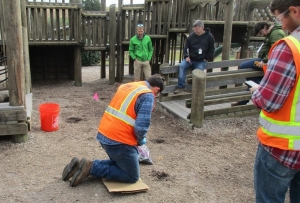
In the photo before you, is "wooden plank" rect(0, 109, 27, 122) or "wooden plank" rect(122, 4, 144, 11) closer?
"wooden plank" rect(0, 109, 27, 122)

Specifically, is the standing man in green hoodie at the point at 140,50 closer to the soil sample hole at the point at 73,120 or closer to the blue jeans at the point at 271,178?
the soil sample hole at the point at 73,120

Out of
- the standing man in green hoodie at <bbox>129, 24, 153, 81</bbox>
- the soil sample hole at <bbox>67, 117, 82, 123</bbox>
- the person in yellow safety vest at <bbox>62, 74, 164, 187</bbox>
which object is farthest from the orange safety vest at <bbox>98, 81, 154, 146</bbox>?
the standing man in green hoodie at <bbox>129, 24, 153, 81</bbox>

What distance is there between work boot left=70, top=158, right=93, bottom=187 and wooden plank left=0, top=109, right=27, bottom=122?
162cm

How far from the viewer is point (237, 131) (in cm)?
580

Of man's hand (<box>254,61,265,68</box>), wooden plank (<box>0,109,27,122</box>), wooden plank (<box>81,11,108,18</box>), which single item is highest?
wooden plank (<box>81,11,108,18</box>)

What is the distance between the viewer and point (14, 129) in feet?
15.2

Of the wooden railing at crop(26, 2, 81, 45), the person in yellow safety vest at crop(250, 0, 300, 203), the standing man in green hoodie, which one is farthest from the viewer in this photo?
the wooden railing at crop(26, 2, 81, 45)

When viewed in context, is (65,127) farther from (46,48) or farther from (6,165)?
(46,48)

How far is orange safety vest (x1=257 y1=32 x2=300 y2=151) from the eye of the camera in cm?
176

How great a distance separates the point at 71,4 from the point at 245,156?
669 cm

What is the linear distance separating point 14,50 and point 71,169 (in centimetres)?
202

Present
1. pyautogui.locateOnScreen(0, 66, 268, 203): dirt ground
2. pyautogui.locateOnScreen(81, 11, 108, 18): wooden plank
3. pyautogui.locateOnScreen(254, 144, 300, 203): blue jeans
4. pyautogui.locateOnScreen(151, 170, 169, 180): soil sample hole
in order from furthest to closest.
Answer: pyautogui.locateOnScreen(81, 11, 108, 18): wooden plank, pyautogui.locateOnScreen(151, 170, 169, 180): soil sample hole, pyautogui.locateOnScreen(0, 66, 268, 203): dirt ground, pyautogui.locateOnScreen(254, 144, 300, 203): blue jeans

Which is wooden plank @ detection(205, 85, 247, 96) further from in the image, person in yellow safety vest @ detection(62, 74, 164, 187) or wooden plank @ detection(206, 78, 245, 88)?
person in yellow safety vest @ detection(62, 74, 164, 187)

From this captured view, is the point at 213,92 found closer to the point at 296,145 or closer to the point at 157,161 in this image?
the point at 157,161
